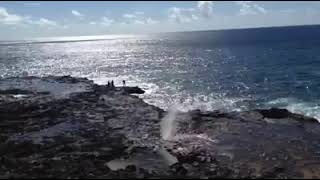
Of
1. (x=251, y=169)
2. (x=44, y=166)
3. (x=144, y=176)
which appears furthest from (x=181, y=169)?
(x=44, y=166)

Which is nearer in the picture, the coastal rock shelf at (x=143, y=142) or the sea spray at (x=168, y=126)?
the coastal rock shelf at (x=143, y=142)

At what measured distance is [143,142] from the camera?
44812mm

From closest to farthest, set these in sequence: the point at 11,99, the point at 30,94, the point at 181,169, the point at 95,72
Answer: the point at 181,169, the point at 11,99, the point at 30,94, the point at 95,72

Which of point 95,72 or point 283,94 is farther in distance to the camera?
point 95,72

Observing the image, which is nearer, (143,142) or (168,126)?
(143,142)

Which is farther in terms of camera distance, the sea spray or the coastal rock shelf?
the sea spray

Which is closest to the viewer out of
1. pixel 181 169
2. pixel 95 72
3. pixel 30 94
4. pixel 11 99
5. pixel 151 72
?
pixel 181 169

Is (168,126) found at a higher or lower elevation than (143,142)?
higher

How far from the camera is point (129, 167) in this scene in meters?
35.3

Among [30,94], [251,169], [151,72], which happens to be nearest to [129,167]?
[251,169]

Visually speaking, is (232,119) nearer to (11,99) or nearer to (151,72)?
(11,99)

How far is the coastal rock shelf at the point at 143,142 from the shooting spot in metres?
36.1

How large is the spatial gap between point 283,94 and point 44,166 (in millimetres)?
52819

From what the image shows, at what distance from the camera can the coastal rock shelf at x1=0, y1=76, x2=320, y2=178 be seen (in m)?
36.1
